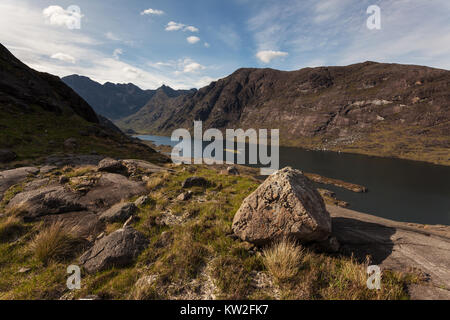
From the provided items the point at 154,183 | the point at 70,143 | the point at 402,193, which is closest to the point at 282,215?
the point at 154,183

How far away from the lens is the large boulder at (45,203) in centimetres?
783

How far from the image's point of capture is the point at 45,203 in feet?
27.4

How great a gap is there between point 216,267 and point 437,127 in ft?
731

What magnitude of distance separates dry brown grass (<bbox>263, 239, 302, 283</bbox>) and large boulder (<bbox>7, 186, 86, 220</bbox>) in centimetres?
931

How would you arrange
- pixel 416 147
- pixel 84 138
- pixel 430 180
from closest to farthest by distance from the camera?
pixel 84 138 → pixel 430 180 → pixel 416 147

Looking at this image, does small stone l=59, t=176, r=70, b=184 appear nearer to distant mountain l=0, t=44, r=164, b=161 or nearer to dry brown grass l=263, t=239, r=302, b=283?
distant mountain l=0, t=44, r=164, b=161

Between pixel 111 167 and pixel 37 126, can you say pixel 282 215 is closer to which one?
pixel 111 167

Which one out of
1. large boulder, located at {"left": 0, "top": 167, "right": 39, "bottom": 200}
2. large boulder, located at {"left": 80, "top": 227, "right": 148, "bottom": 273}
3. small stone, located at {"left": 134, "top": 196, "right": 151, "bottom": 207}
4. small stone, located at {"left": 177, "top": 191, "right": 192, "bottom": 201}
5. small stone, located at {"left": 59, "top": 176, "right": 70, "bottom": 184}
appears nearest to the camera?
large boulder, located at {"left": 80, "top": 227, "right": 148, "bottom": 273}

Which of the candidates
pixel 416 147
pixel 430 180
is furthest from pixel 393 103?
pixel 430 180

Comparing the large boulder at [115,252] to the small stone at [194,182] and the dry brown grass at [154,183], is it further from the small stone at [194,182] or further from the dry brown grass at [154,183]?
the small stone at [194,182]

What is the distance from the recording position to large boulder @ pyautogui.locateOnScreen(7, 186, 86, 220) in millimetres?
7834

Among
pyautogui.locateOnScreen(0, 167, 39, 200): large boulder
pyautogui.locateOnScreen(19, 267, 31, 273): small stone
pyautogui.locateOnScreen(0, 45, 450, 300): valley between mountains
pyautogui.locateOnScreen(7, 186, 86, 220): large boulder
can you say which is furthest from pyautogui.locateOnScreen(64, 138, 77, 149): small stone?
pyautogui.locateOnScreen(19, 267, 31, 273): small stone
